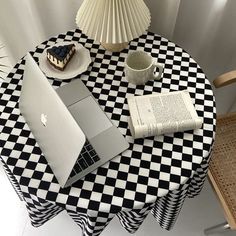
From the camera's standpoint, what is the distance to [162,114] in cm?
99

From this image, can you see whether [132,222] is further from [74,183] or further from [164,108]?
[164,108]

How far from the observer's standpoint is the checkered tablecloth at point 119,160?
2.88 ft

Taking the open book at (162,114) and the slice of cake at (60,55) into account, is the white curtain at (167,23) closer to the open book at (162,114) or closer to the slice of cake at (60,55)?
the slice of cake at (60,55)

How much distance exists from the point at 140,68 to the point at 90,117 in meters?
0.26

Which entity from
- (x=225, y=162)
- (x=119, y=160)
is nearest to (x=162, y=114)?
(x=119, y=160)

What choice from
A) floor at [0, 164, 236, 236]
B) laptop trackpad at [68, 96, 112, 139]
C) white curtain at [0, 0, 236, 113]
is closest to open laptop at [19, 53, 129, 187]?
laptop trackpad at [68, 96, 112, 139]

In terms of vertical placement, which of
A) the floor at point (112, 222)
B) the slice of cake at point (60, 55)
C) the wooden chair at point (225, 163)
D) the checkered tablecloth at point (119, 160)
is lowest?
the floor at point (112, 222)

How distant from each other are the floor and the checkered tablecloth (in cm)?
37

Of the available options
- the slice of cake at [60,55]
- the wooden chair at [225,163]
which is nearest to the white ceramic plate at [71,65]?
the slice of cake at [60,55]

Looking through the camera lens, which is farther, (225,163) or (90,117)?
(225,163)

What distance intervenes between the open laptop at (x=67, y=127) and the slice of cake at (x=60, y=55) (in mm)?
85

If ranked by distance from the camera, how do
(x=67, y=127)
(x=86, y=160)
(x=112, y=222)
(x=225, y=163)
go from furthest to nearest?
(x=112, y=222) < (x=225, y=163) < (x=86, y=160) < (x=67, y=127)

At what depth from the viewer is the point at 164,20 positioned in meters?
1.35

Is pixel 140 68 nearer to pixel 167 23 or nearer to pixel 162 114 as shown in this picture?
pixel 162 114
